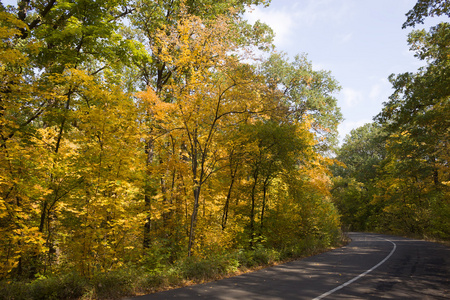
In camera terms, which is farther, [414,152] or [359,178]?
[359,178]

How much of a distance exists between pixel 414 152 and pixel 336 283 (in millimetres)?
13401

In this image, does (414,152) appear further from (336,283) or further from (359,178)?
(359,178)

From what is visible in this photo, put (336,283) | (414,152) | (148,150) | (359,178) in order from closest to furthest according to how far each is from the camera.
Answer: (336,283)
(148,150)
(414,152)
(359,178)

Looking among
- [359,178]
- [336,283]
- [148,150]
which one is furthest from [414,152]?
[359,178]

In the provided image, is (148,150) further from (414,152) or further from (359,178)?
(359,178)

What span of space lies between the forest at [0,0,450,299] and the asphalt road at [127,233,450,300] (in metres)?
1.16

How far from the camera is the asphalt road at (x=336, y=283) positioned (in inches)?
265

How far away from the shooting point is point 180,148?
13.5m

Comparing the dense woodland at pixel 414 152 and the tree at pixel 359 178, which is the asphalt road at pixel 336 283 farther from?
the tree at pixel 359 178

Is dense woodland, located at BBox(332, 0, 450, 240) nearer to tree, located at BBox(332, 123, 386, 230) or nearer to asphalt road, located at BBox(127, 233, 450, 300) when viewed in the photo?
tree, located at BBox(332, 123, 386, 230)

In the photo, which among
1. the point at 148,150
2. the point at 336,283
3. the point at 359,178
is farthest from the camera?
the point at 359,178

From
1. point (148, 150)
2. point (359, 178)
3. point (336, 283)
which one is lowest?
point (336, 283)

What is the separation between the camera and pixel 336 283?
793 cm

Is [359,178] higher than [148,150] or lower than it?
higher
